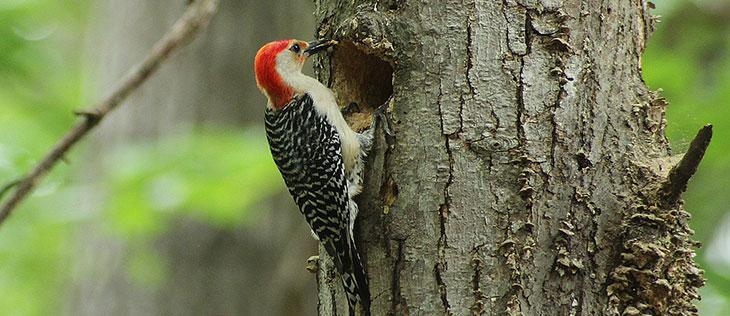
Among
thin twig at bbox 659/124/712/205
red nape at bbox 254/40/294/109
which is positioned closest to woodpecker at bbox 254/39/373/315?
red nape at bbox 254/40/294/109

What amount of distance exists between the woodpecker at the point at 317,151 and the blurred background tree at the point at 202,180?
100cm

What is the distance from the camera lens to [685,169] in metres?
3.03

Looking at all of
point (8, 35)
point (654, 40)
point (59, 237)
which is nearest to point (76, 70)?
point (59, 237)

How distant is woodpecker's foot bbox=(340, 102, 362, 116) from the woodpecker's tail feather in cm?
97

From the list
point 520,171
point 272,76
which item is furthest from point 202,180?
point 520,171

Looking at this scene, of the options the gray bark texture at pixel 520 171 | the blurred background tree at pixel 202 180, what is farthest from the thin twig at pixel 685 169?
the blurred background tree at pixel 202 180

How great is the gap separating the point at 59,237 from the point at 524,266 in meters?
7.14

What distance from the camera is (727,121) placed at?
17.7 feet

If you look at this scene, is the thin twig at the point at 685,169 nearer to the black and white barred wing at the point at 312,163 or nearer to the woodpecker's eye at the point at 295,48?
the black and white barred wing at the point at 312,163

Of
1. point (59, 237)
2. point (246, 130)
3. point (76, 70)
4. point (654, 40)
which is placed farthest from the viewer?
point (76, 70)

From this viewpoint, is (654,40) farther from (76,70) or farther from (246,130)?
(76,70)

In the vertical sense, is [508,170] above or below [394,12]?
below

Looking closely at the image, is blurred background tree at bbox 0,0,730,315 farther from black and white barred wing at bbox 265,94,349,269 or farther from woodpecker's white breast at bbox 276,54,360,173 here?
black and white barred wing at bbox 265,94,349,269

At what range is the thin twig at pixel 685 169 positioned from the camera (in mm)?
2807
